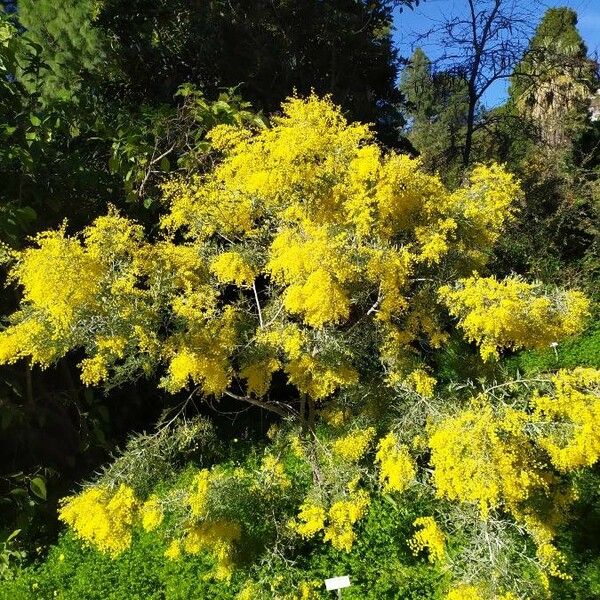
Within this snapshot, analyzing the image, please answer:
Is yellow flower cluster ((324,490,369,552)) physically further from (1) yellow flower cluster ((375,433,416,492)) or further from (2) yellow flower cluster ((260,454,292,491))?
(2) yellow flower cluster ((260,454,292,491))

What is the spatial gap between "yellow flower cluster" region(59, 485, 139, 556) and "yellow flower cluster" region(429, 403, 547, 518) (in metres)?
1.84

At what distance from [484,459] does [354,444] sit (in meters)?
1.28

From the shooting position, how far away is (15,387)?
500 centimetres

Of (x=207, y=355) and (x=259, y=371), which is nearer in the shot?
(x=207, y=355)

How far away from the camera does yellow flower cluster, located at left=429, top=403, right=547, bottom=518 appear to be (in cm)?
269

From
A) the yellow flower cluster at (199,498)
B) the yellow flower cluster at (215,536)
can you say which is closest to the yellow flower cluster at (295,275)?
the yellow flower cluster at (199,498)

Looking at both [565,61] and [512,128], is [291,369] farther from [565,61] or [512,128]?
[565,61]

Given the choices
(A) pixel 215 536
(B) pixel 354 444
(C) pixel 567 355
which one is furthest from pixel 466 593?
(C) pixel 567 355

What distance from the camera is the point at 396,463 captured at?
3215 millimetres

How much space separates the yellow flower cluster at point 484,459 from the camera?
269cm

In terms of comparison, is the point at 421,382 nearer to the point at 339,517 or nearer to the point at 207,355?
the point at 339,517

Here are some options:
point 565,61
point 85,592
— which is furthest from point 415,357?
point 565,61

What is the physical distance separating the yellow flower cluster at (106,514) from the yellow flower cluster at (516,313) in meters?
2.23

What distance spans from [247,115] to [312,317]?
7.07 feet
